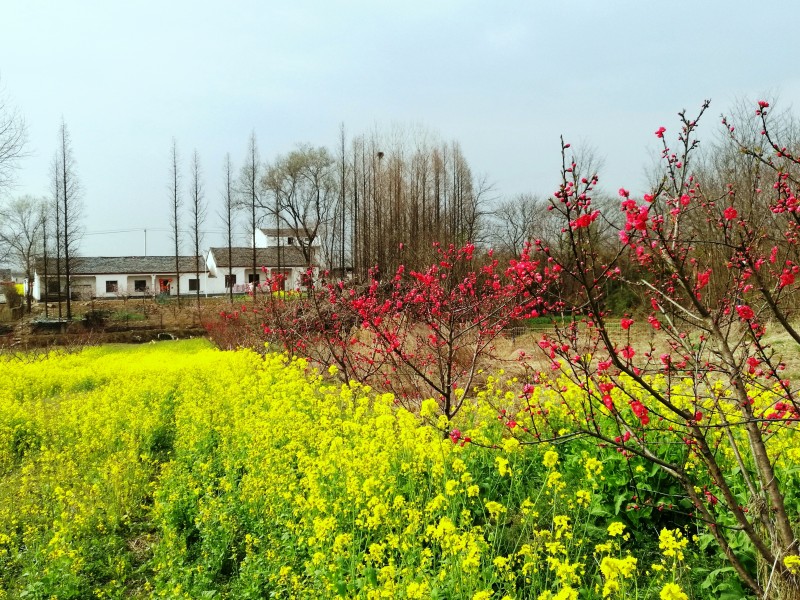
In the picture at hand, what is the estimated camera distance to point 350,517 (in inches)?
154

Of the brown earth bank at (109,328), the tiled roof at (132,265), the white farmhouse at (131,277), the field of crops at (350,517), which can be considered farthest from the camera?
the tiled roof at (132,265)

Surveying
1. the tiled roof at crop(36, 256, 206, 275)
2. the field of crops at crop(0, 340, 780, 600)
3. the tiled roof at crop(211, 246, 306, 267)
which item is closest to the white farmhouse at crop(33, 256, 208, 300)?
the tiled roof at crop(36, 256, 206, 275)

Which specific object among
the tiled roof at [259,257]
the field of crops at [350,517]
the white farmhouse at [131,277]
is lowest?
the field of crops at [350,517]

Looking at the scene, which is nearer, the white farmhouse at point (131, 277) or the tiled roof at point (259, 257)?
the white farmhouse at point (131, 277)

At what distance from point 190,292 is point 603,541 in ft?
172

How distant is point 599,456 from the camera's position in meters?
4.11

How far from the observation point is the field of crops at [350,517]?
297 cm

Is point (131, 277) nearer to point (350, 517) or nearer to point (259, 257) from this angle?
point (259, 257)

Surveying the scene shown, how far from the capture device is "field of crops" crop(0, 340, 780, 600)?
9.75 feet

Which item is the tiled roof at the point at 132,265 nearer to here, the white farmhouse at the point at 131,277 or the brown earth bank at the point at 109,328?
the white farmhouse at the point at 131,277

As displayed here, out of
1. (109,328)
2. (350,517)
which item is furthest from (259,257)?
(350,517)

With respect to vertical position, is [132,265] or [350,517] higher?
[132,265]

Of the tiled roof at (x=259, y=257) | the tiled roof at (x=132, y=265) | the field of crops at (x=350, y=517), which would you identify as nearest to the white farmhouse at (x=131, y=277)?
the tiled roof at (x=132, y=265)

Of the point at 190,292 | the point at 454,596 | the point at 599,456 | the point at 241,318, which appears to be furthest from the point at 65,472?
the point at 190,292
